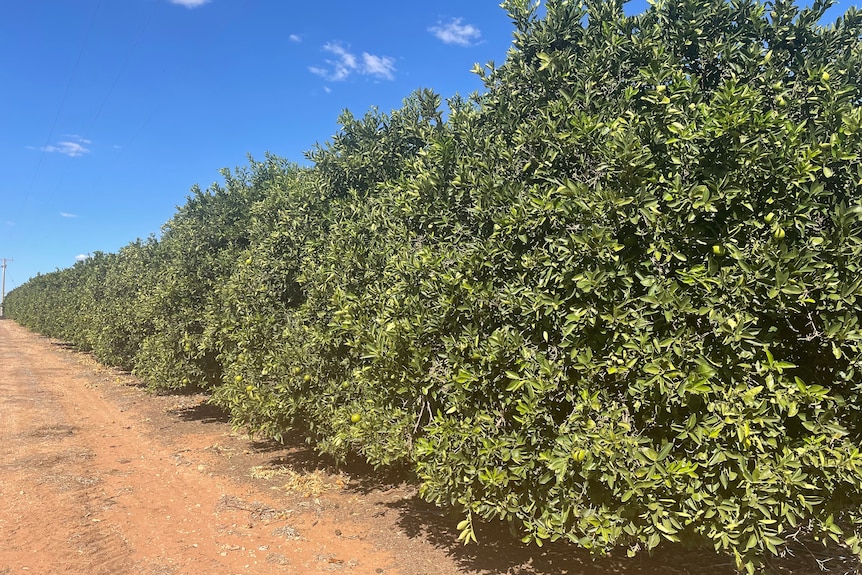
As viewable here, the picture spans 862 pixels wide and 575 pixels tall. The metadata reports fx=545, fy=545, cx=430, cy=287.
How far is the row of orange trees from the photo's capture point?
12.2 ft

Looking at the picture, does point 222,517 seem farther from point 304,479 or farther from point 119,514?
point 304,479

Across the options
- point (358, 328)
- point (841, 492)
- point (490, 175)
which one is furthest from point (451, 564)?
point (490, 175)

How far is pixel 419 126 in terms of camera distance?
8.88 metres

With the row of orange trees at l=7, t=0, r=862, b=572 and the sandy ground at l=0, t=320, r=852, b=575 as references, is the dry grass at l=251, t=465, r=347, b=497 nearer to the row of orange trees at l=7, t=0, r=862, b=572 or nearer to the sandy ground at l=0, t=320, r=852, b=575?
the sandy ground at l=0, t=320, r=852, b=575

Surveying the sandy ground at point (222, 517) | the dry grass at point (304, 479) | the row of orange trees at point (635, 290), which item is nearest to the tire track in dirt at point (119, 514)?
the sandy ground at point (222, 517)

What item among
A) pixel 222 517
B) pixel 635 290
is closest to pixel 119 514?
pixel 222 517

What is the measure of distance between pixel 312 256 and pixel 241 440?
559 cm

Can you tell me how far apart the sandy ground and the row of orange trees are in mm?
1239

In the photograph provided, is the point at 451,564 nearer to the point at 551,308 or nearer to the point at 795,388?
the point at 551,308

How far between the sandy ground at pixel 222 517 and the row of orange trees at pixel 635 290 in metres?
1.24

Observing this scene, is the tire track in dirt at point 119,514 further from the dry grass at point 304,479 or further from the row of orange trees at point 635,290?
the row of orange trees at point 635,290

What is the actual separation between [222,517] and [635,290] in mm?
6134

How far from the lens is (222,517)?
7.29 metres

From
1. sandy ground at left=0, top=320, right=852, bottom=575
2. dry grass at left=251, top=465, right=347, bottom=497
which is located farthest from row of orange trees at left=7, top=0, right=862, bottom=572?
dry grass at left=251, top=465, right=347, bottom=497
